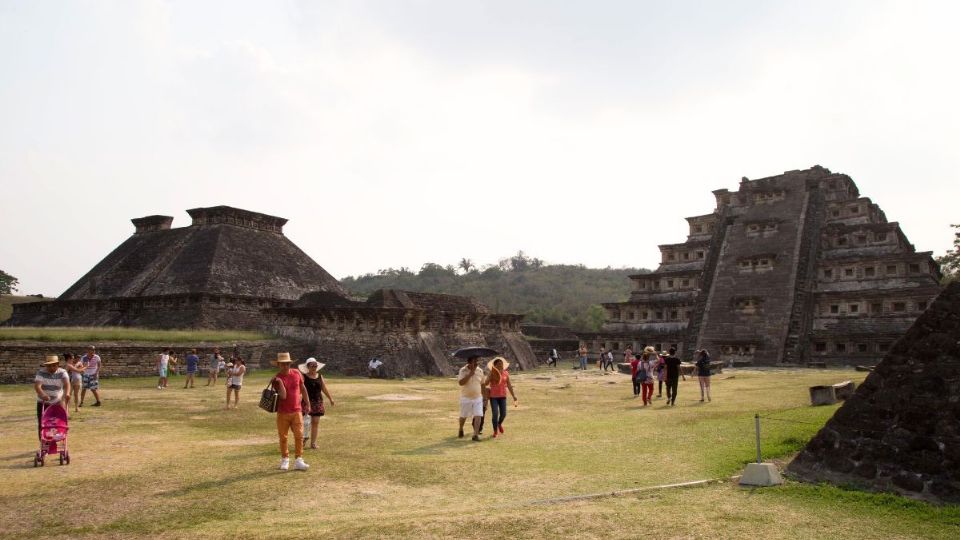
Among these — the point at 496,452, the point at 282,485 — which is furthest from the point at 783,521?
the point at 282,485

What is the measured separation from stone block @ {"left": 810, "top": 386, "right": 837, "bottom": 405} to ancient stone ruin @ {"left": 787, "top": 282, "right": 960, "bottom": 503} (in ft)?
16.5

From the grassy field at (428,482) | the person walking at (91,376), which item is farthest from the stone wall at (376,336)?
the grassy field at (428,482)

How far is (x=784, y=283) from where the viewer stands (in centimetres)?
3328

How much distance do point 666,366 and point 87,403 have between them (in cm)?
1283

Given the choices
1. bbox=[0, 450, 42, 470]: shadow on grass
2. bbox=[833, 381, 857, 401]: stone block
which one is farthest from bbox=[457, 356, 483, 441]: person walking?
bbox=[833, 381, 857, 401]: stone block

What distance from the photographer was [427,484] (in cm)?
→ 757

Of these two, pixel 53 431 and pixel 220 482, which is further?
pixel 53 431

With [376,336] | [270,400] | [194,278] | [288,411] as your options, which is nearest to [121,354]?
[376,336]

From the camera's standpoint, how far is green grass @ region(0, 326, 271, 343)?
20870 mm

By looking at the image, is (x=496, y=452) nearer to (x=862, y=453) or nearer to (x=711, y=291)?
(x=862, y=453)

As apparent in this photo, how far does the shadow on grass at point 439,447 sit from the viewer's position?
9.41m

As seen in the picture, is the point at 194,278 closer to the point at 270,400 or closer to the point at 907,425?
the point at 270,400

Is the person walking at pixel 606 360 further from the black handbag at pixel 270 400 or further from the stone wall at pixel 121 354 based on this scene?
the black handbag at pixel 270 400

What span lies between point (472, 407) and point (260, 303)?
24017 millimetres
